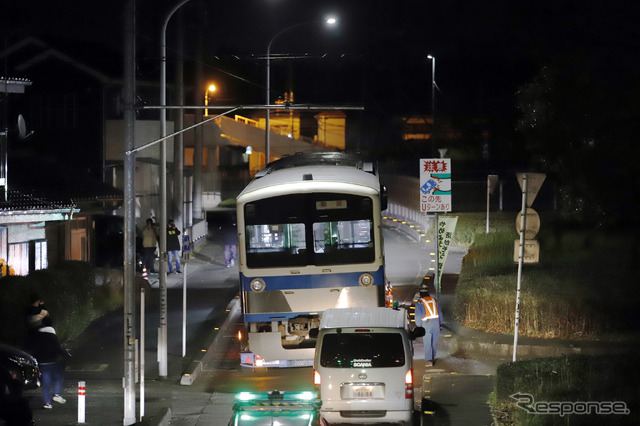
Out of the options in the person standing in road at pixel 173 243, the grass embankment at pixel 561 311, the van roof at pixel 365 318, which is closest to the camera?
the grass embankment at pixel 561 311

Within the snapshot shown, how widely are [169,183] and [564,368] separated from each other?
1435 inches

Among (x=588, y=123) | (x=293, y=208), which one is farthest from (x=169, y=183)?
(x=293, y=208)

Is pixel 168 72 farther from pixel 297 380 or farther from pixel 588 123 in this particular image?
pixel 297 380

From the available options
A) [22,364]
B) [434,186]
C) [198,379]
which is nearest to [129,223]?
[22,364]

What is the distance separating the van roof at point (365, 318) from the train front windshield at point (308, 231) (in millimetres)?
4173

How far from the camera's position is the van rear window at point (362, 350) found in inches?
516

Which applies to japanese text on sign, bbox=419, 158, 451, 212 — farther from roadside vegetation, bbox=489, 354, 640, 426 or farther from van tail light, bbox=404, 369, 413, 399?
van tail light, bbox=404, 369, 413, 399

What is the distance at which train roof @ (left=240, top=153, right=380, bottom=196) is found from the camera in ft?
62.0

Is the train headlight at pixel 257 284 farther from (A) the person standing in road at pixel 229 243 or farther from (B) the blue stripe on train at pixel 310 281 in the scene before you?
(A) the person standing in road at pixel 229 243

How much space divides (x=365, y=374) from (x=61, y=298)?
10016mm

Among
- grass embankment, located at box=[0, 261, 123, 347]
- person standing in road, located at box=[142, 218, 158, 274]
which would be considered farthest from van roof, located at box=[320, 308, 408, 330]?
person standing in road, located at box=[142, 218, 158, 274]

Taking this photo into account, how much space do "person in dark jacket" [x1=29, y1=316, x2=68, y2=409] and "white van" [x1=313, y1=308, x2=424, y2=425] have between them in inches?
177

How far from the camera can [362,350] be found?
13188 mm

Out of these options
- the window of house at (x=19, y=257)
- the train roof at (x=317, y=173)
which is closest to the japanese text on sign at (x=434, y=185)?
the train roof at (x=317, y=173)
